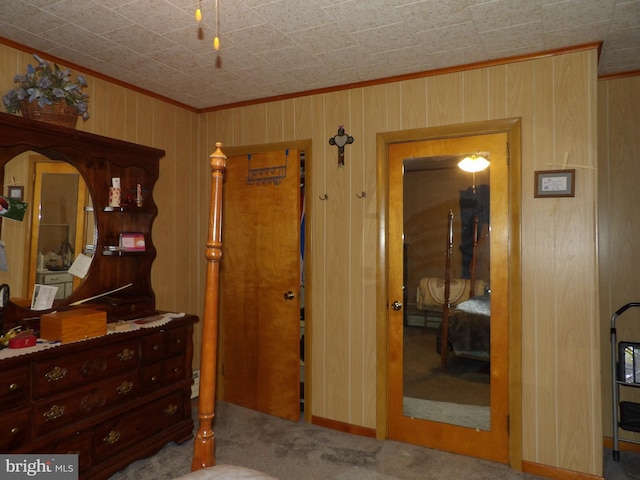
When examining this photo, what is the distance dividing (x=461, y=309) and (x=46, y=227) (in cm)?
278

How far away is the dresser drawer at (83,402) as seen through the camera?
222cm

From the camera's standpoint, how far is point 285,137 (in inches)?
140

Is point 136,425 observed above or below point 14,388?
below

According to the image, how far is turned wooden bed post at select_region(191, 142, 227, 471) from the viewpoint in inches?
64.6

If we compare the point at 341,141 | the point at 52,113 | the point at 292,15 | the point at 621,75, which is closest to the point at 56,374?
the point at 52,113

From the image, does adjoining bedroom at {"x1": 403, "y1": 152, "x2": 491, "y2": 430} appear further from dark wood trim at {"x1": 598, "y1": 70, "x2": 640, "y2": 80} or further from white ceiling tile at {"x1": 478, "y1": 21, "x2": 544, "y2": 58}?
dark wood trim at {"x1": 598, "y1": 70, "x2": 640, "y2": 80}

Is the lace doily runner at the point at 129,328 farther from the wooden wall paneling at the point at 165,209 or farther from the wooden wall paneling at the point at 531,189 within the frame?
the wooden wall paneling at the point at 531,189

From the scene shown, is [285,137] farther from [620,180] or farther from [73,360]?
[620,180]

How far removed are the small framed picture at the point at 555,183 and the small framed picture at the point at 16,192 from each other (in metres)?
3.16

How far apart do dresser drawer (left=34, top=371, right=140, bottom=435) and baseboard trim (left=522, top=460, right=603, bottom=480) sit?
8.27 feet

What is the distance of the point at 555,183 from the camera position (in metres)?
2.66

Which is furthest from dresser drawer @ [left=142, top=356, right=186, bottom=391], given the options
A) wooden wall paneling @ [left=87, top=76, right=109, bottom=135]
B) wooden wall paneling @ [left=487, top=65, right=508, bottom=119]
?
wooden wall paneling @ [left=487, top=65, right=508, bottom=119]

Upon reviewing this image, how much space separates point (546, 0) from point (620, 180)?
5.20 feet

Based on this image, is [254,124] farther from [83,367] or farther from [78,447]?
[78,447]
